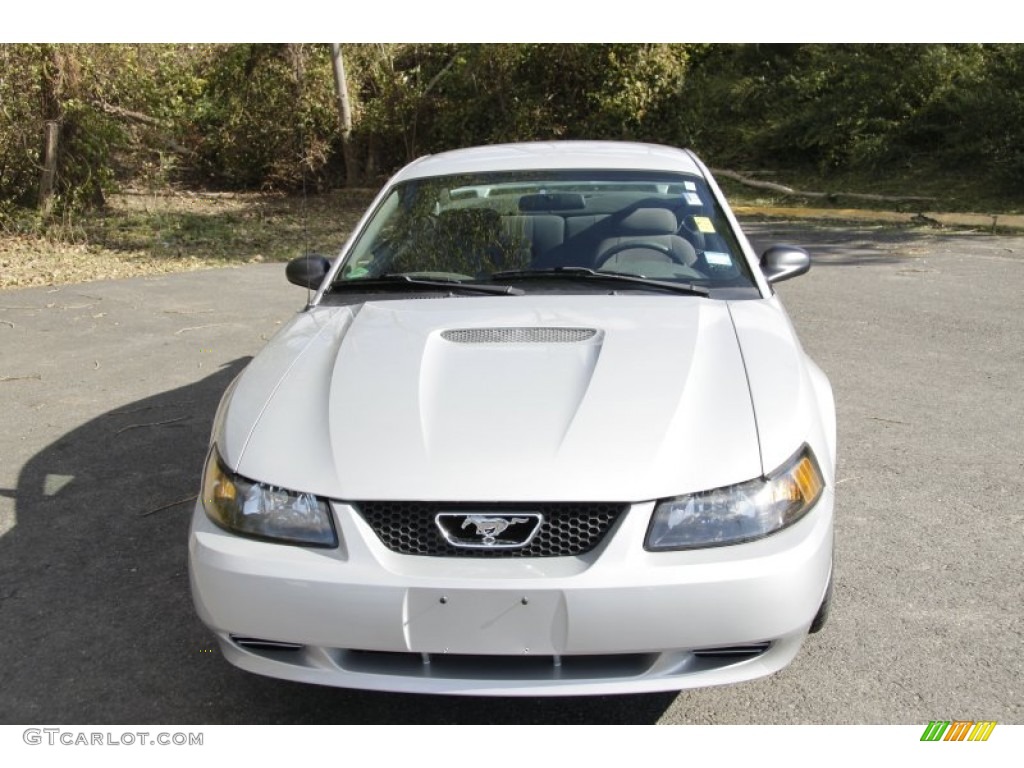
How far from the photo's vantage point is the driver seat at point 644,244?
3.87 metres

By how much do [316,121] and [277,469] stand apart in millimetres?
17527

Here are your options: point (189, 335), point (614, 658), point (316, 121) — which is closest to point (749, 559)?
point (614, 658)

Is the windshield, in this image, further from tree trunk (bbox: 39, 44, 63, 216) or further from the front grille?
tree trunk (bbox: 39, 44, 63, 216)

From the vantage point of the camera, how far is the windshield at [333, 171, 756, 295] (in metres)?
3.81

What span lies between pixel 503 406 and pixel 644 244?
1492mm

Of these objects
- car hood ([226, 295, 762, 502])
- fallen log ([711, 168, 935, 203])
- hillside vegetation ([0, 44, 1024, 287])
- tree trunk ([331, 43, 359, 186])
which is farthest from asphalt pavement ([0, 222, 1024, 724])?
tree trunk ([331, 43, 359, 186])

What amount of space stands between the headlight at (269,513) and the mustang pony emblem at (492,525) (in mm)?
367

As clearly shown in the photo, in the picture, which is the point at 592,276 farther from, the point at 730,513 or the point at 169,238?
the point at 169,238

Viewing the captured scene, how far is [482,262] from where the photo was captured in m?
3.88

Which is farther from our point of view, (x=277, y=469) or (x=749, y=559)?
(x=277, y=469)

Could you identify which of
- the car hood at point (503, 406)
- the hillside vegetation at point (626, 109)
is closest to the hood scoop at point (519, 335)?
the car hood at point (503, 406)

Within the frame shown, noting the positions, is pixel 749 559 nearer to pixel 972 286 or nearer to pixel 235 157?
pixel 972 286
